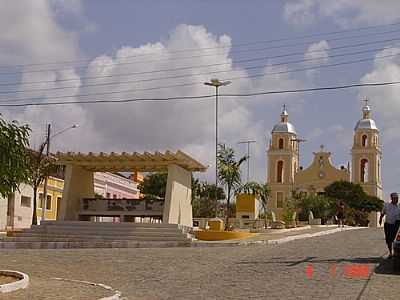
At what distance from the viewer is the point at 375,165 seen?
339ft

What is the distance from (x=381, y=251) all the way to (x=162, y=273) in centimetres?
721

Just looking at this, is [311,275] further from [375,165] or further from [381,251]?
[375,165]

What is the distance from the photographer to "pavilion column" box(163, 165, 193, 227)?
36.9 meters

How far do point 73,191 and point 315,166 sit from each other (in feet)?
236

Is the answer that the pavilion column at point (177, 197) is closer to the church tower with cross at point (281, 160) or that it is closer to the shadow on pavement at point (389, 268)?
the shadow on pavement at point (389, 268)

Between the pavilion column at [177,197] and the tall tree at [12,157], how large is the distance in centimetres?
2306

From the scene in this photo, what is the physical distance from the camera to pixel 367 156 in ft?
342

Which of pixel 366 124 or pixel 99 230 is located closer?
pixel 99 230

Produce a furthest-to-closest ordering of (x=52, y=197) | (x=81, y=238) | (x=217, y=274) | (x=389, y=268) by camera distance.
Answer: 1. (x=52, y=197)
2. (x=81, y=238)
3. (x=389, y=268)
4. (x=217, y=274)

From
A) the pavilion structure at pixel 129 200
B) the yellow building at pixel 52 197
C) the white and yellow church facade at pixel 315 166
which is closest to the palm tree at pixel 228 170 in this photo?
the pavilion structure at pixel 129 200

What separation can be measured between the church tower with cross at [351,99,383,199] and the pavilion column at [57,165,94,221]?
6754cm

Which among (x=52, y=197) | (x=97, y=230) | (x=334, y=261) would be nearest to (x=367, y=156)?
(x=52, y=197)

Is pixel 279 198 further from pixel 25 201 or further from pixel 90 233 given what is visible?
pixel 90 233

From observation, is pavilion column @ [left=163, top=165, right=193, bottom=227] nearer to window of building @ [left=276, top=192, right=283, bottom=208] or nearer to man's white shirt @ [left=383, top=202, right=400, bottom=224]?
man's white shirt @ [left=383, top=202, right=400, bottom=224]
